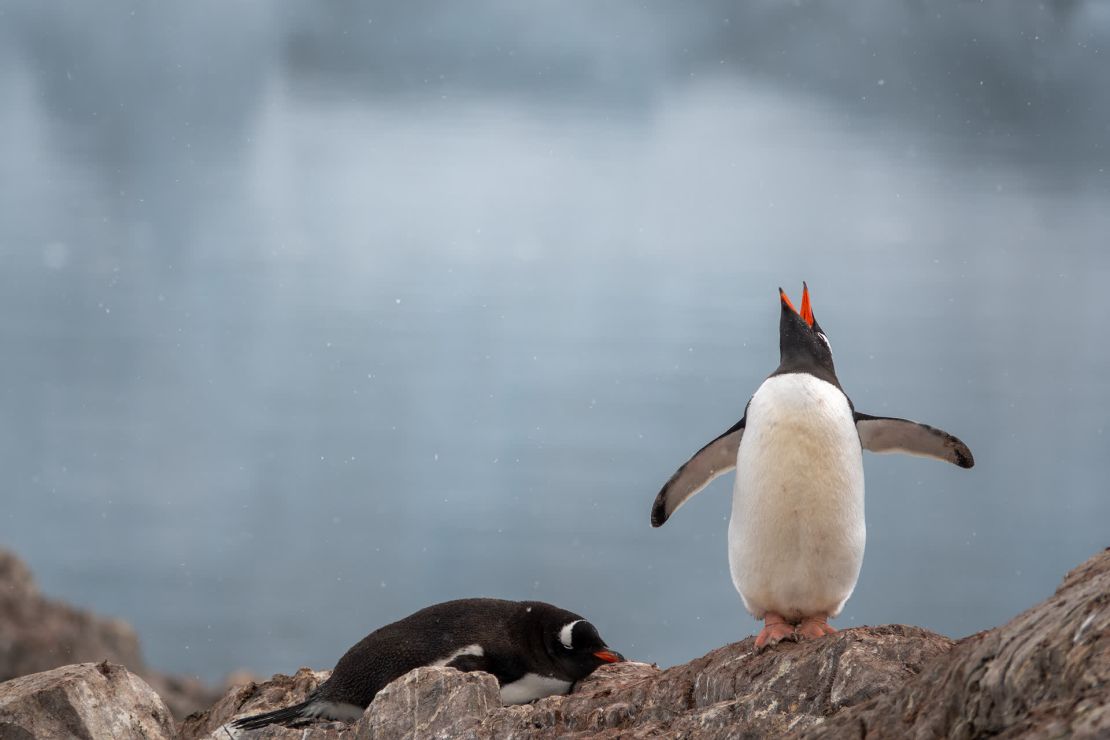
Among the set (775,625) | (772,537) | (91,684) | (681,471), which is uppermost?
(681,471)

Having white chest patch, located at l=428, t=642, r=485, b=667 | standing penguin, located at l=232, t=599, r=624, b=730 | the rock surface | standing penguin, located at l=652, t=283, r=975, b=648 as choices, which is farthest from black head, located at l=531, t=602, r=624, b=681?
the rock surface

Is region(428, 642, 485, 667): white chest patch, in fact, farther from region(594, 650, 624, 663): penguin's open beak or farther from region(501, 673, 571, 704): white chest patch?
region(594, 650, 624, 663): penguin's open beak

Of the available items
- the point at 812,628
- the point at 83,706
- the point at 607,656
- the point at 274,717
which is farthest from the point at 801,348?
the point at 83,706

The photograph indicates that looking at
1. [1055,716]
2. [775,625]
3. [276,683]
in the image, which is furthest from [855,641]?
[276,683]

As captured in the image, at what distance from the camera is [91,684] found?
3.17m

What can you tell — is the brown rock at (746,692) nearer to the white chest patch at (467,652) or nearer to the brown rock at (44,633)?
the white chest patch at (467,652)

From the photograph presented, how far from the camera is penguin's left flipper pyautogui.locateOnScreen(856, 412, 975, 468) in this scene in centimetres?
345

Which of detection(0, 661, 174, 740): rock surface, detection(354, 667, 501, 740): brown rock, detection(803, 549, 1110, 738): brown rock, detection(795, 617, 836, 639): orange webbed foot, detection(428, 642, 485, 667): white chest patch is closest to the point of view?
detection(803, 549, 1110, 738): brown rock

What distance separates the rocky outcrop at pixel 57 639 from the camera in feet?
23.4

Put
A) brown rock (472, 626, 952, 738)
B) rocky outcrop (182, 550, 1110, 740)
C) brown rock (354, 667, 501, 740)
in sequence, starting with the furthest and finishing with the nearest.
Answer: brown rock (354, 667, 501, 740)
brown rock (472, 626, 952, 738)
rocky outcrop (182, 550, 1110, 740)

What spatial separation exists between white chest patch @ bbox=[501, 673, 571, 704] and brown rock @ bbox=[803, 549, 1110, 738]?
1717 mm

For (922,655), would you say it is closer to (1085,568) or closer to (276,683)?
(1085,568)

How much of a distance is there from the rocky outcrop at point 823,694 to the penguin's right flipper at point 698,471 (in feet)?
1.76

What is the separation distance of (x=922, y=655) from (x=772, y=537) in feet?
2.17
